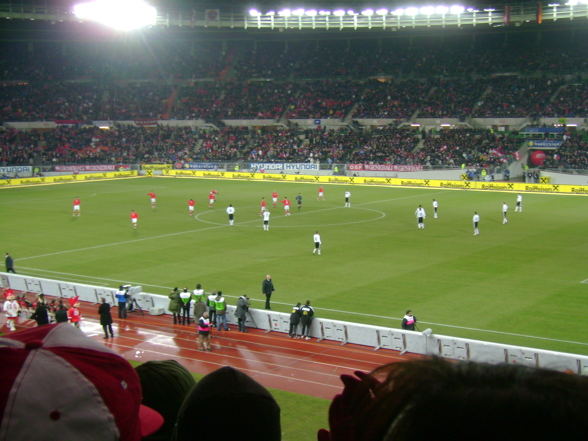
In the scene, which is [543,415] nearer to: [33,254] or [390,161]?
[33,254]

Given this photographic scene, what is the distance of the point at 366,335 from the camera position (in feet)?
61.4

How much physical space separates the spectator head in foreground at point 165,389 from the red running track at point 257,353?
11.6 metres

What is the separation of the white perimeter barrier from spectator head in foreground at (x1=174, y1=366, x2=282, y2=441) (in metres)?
11.8

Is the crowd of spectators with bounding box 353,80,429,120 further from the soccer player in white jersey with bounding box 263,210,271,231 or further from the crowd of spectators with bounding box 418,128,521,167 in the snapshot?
the soccer player in white jersey with bounding box 263,210,271,231

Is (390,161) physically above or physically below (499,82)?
below

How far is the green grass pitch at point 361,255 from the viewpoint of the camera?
22125mm

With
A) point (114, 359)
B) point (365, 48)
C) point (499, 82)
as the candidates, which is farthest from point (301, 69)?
point (114, 359)

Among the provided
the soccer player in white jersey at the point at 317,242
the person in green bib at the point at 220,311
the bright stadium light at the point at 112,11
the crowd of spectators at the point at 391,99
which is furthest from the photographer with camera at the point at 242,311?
the crowd of spectators at the point at 391,99

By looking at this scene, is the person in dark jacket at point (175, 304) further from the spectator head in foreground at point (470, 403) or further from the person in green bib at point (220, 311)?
the spectator head in foreground at point (470, 403)

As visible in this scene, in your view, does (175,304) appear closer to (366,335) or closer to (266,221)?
(366,335)

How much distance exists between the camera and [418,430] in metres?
1.46

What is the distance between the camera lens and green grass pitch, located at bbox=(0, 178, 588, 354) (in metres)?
22.1

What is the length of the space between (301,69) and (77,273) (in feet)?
241

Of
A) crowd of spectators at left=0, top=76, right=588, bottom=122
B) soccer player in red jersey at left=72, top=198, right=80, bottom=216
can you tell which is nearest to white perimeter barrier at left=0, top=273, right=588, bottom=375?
soccer player in red jersey at left=72, top=198, right=80, bottom=216
